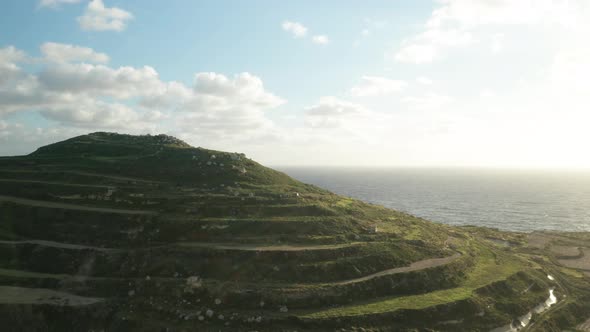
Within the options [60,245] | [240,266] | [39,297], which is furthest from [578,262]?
[60,245]

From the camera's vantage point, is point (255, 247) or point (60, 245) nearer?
point (255, 247)

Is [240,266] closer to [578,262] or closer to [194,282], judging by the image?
[194,282]

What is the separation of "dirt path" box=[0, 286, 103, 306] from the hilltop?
28cm

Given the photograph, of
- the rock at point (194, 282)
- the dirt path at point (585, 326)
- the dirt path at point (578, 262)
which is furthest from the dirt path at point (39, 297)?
the dirt path at point (578, 262)

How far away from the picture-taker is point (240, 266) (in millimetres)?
53250

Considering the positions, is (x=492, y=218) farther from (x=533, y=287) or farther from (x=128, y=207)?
(x=128, y=207)

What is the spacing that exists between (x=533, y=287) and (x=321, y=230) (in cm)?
4151

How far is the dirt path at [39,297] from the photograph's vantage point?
47812 millimetres

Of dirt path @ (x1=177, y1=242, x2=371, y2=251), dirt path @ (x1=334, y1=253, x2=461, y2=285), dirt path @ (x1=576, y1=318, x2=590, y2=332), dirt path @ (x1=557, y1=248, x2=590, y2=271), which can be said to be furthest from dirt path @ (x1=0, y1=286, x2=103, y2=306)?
dirt path @ (x1=557, y1=248, x2=590, y2=271)

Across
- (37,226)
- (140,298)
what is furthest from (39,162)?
(140,298)

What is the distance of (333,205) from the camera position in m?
80.1

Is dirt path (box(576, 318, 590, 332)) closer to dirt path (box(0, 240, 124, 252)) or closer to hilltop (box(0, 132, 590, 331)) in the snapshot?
hilltop (box(0, 132, 590, 331))

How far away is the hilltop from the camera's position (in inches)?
1802

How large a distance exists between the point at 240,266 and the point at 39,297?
102 feet
